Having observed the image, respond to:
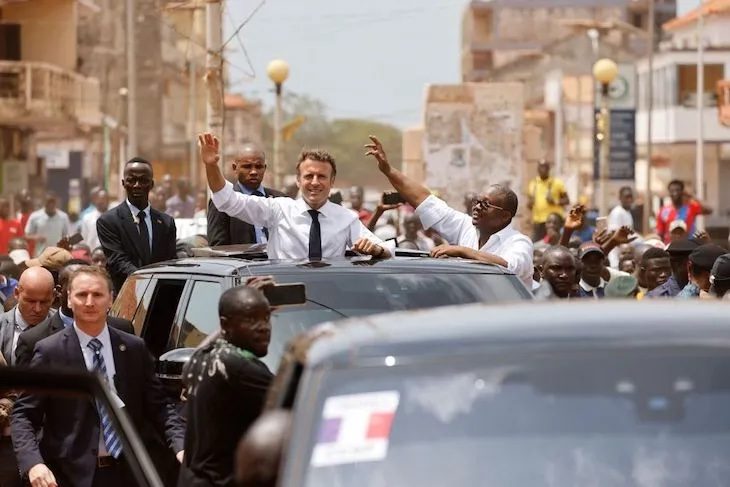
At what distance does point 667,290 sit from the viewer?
13.9 m

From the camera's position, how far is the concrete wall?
192 ft

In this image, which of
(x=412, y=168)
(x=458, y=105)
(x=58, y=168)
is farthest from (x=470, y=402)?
(x=58, y=168)

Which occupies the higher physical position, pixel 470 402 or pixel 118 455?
pixel 470 402

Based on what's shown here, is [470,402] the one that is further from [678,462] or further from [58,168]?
[58,168]

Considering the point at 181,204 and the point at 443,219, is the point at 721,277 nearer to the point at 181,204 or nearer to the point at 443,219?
the point at 443,219

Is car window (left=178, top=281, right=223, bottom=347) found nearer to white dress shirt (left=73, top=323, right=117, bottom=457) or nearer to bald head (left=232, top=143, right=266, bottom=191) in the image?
white dress shirt (left=73, top=323, right=117, bottom=457)

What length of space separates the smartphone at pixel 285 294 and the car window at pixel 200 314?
162cm

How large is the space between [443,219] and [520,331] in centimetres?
704

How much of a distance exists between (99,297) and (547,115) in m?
108

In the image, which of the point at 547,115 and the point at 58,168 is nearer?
the point at 58,168

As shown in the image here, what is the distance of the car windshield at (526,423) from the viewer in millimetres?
4902

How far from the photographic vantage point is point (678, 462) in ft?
16.2

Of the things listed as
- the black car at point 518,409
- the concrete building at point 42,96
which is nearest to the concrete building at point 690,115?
the concrete building at point 42,96

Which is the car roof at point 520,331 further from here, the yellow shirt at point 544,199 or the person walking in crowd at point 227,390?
the yellow shirt at point 544,199
